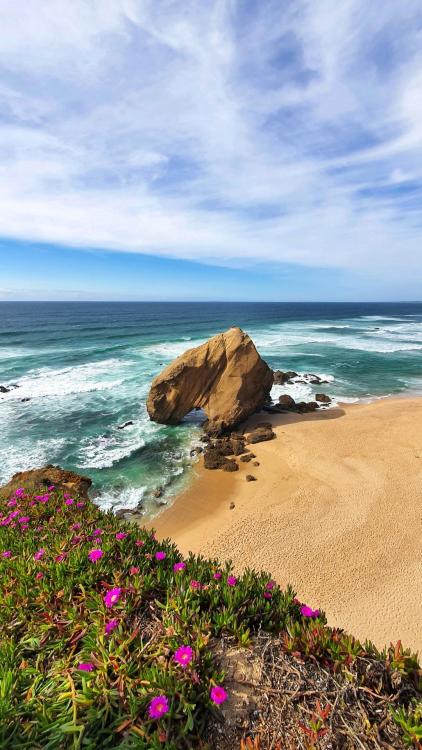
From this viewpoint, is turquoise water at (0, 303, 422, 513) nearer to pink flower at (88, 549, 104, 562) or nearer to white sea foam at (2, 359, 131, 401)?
white sea foam at (2, 359, 131, 401)

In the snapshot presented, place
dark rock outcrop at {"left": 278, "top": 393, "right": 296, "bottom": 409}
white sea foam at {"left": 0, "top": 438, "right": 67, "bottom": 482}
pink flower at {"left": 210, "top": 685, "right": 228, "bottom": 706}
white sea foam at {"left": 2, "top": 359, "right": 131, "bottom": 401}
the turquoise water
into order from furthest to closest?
white sea foam at {"left": 2, "top": 359, "right": 131, "bottom": 401} < dark rock outcrop at {"left": 278, "top": 393, "right": 296, "bottom": 409} < the turquoise water < white sea foam at {"left": 0, "top": 438, "right": 67, "bottom": 482} < pink flower at {"left": 210, "top": 685, "right": 228, "bottom": 706}

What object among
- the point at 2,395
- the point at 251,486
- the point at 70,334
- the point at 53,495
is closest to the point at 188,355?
the point at 251,486

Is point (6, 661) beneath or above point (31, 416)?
above

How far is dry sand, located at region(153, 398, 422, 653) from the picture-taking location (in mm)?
9078

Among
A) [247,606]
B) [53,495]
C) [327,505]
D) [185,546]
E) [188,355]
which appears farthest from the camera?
[188,355]

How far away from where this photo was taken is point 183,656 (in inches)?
130

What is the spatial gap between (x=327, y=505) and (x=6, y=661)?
11695mm

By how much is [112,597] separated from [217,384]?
1713 cm

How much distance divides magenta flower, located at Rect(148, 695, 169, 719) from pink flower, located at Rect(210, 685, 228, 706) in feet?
1.37

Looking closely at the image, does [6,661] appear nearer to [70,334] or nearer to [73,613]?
[73,613]

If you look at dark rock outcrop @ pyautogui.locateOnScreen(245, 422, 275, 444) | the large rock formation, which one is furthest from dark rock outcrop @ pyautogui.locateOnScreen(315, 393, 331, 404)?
dark rock outcrop @ pyautogui.locateOnScreen(245, 422, 275, 444)

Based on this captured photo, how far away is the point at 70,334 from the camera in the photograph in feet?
197

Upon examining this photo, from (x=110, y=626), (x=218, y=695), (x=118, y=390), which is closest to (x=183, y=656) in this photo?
(x=218, y=695)

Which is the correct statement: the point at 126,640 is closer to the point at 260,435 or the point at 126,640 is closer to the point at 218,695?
the point at 218,695
